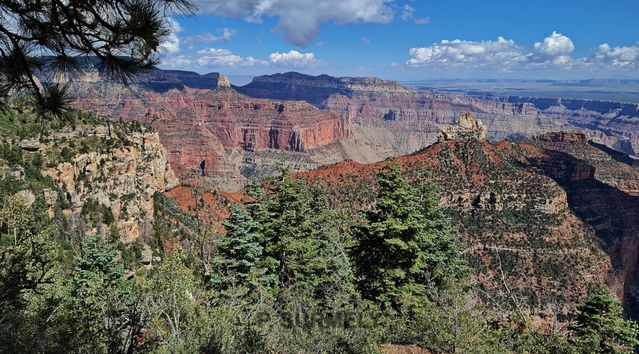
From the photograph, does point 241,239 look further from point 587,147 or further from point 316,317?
point 587,147

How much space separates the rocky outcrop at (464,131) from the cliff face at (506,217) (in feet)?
13.7

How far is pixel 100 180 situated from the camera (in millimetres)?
33438

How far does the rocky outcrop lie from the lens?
82.6 metres

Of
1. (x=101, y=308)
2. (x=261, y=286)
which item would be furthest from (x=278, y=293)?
(x=101, y=308)

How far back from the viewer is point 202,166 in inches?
7210

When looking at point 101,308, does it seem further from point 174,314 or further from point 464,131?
point 464,131

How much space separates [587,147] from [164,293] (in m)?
127

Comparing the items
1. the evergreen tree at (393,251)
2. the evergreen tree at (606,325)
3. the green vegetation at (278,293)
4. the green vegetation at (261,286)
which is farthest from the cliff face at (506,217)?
the evergreen tree at (393,251)

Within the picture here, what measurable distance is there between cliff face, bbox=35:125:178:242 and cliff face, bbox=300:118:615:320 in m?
Result: 28.5

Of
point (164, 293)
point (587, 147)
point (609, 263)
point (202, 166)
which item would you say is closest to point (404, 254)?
point (164, 293)

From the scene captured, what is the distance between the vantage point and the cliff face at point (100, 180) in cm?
2955

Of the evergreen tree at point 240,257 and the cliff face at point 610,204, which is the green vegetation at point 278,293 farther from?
the cliff face at point 610,204

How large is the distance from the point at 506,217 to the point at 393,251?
155 feet

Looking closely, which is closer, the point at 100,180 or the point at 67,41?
the point at 67,41
